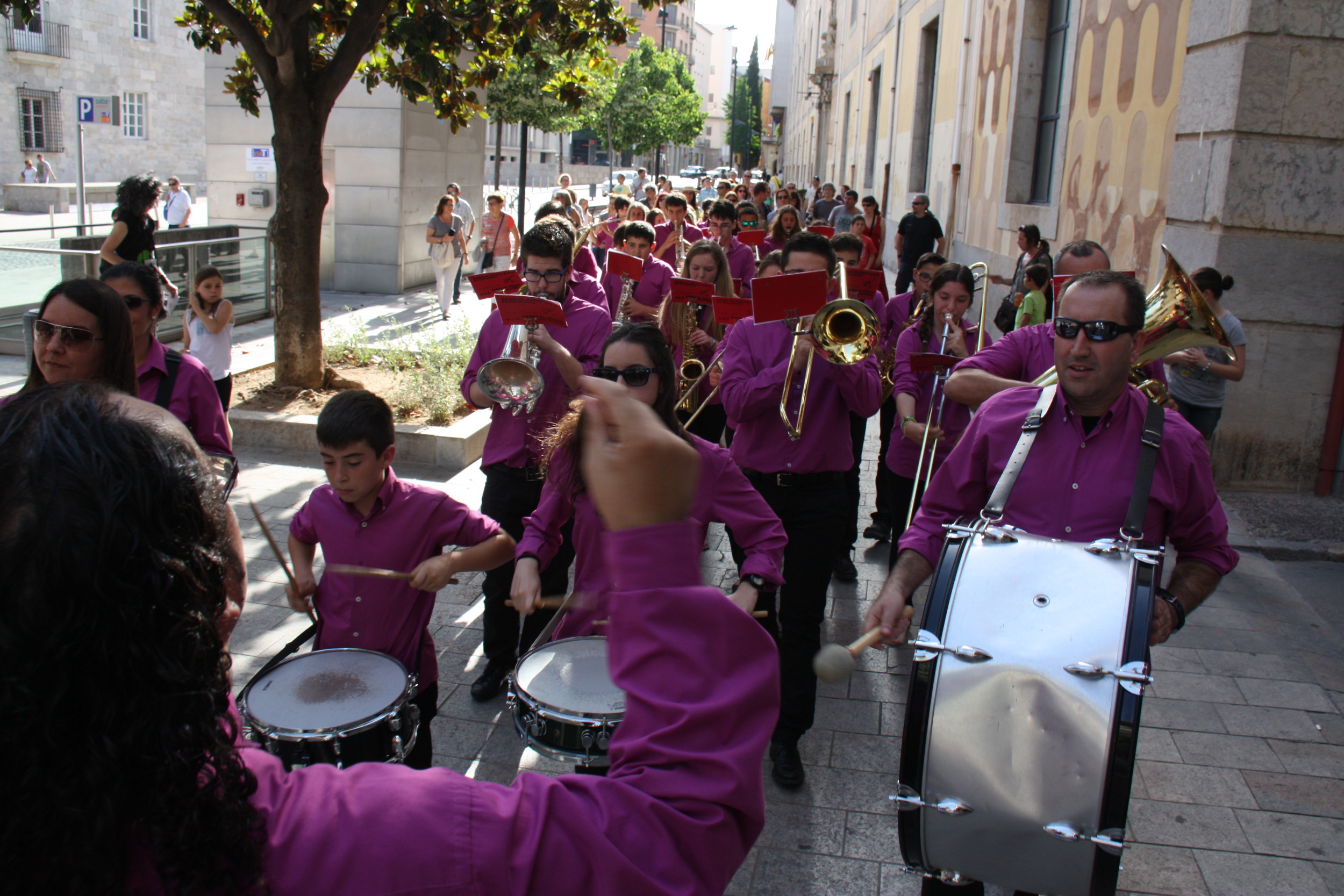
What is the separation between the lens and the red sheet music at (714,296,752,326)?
5.64m

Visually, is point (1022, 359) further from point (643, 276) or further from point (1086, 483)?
point (643, 276)

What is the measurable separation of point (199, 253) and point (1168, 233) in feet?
32.1

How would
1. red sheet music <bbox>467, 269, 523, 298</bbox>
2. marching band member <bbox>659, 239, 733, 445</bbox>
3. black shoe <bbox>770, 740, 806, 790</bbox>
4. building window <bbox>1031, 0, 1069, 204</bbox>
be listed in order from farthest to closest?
building window <bbox>1031, 0, 1069, 204</bbox>
marching band member <bbox>659, 239, 733, 445</bbox>
red sheet music <bbox>467, 269, 523, 298</bbox>
black shoe <bbox>770, 740, 806, 790</bbox>

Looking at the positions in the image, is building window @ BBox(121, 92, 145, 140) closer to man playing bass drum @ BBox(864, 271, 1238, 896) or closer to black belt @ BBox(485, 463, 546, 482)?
black belt @ BBox(485, 463, 546, 482)

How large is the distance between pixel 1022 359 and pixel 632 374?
70.5 inches

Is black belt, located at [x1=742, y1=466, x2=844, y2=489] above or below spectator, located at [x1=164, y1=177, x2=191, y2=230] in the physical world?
below

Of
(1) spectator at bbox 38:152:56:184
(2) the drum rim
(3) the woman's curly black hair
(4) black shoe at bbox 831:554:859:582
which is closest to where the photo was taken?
(3) the woman's curly black hair

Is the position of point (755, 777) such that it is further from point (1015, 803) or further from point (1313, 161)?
point (1313, 161)

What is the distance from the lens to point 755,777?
1.09m

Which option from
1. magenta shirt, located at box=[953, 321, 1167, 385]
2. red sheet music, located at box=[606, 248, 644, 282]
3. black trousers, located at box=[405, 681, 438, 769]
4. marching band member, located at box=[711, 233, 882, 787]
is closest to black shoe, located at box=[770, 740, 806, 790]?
marching band member, located at box=[711, 233, 882, 787]

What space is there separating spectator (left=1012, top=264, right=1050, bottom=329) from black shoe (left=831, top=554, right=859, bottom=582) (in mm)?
2001

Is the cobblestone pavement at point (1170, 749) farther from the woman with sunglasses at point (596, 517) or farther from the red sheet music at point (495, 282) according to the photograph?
the red sheet music at point (495, 282)

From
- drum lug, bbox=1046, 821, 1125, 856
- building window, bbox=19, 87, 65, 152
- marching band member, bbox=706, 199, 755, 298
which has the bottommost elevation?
drum lug, bbox=1046, 821, 1125, 856

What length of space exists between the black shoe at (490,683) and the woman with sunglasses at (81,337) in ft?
6.38
